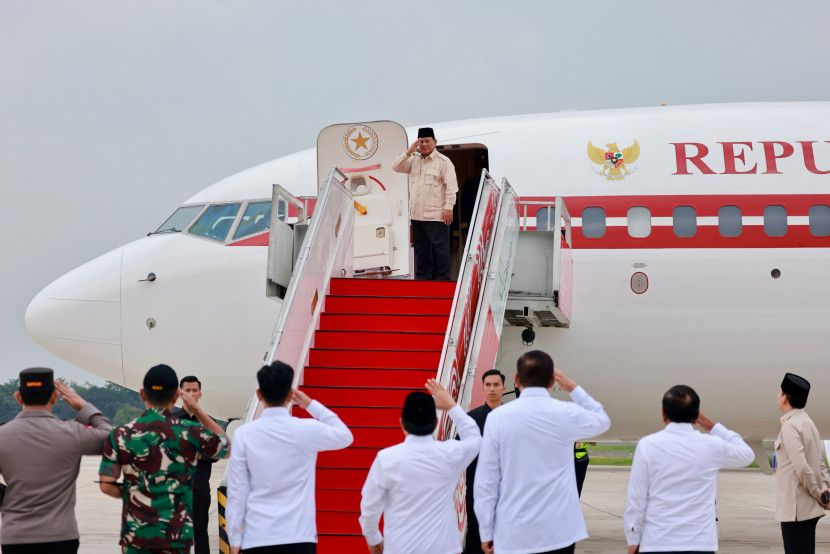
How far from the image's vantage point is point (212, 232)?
39.0ft

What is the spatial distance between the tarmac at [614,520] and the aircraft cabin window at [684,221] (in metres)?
3.54

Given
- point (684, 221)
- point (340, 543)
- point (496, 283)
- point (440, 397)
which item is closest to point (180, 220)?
point (496, 283)

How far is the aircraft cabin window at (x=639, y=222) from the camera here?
11242mm

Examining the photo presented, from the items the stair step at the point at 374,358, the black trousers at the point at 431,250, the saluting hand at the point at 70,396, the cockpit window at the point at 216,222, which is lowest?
the saluting hand at the point at 70,396

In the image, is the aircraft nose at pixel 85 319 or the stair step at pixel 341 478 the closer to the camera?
the stair step at pixel 341 478

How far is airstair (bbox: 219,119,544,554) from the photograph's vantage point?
7.51 meters

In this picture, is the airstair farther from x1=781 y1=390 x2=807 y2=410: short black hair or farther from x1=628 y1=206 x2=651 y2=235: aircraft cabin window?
x1=781 y1=390 x2=807 y2=410: short black hair

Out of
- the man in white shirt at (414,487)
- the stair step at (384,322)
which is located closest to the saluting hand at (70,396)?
the man in white shirt at (414,487)

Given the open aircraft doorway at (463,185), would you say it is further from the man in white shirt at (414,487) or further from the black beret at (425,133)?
the man in white shirt at (414,487)

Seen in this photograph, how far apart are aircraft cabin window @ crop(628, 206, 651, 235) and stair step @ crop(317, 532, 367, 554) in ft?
18.3

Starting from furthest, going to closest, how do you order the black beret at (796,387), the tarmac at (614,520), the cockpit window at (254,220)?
the cockpit window at (254,220) < the tarmac at (614,520) < the black beret at (796,387)

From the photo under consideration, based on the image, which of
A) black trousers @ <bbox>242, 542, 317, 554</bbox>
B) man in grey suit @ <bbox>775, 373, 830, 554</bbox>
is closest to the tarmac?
man in grey suit @ <bbox>775, 373, 830, 554</bbox>

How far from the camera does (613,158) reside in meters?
11.7

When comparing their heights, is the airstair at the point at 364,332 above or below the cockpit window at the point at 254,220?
below
